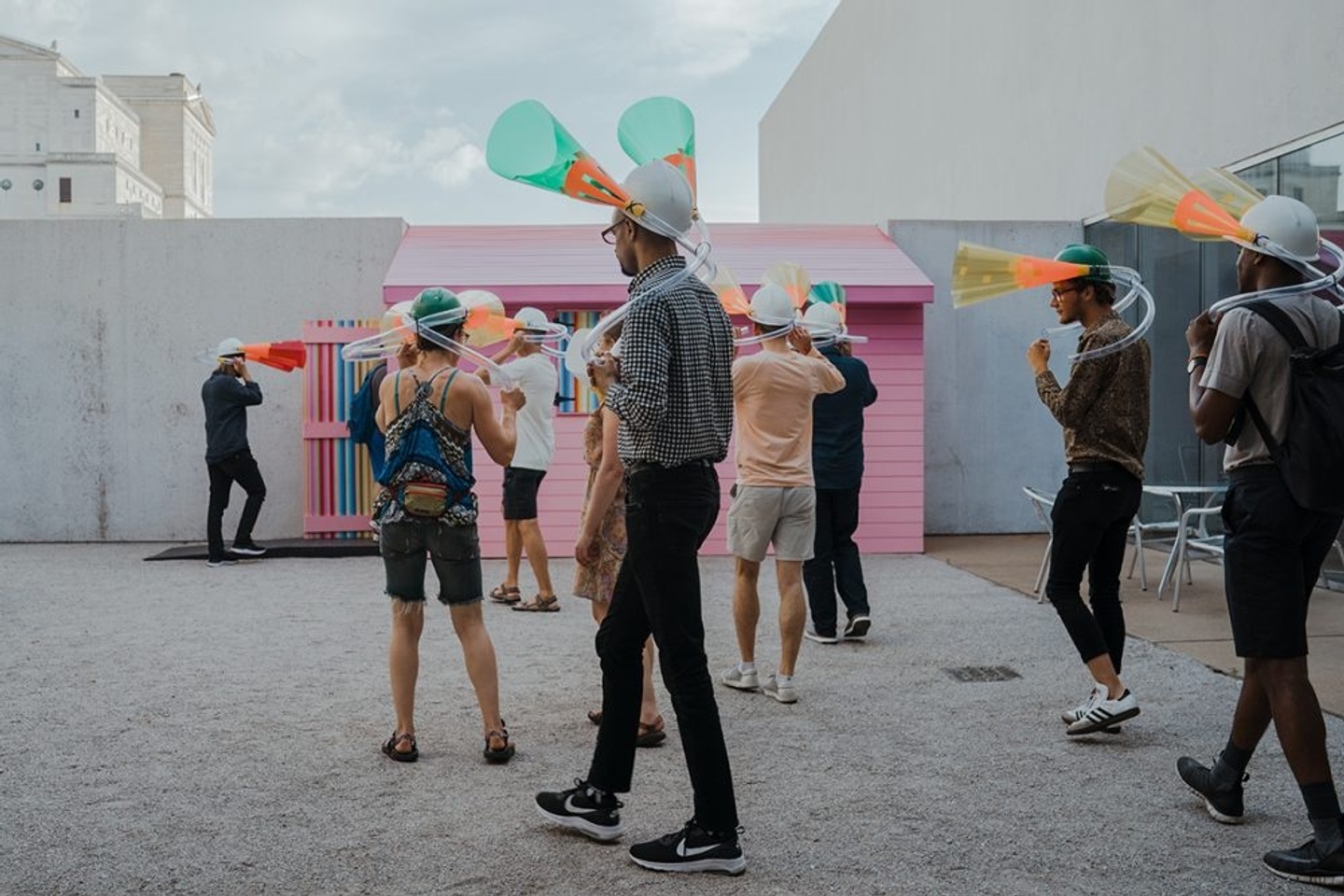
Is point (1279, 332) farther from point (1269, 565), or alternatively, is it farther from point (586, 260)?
point (586, 260)

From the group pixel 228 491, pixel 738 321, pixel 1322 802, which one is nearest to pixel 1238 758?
pixel 1322 802

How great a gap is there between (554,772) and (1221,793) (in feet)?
7.23

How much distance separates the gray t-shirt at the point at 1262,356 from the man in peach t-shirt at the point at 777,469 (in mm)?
2210

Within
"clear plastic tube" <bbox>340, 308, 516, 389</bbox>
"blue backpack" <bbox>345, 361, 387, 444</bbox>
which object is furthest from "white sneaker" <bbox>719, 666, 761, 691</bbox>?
"blue backpack" <bbox>345, 361, 387, 444</bbox>

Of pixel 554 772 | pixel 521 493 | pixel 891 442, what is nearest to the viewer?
pixel 554 772

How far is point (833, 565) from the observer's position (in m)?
7.27

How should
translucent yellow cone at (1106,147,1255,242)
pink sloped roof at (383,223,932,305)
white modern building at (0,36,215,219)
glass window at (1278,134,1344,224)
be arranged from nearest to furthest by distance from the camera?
translucent yellow cone at (1106,147,1255,242), glass window at (1278,134,1344,224), pink sloped roof at (383,223,932,305), white modern building at (0,36,215,219)

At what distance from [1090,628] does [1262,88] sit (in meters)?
6.07

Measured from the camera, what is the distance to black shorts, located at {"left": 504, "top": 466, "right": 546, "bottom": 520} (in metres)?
8.22

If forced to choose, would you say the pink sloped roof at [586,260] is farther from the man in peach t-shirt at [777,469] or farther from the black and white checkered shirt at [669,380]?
the black and white checkered shirt at [669,380]

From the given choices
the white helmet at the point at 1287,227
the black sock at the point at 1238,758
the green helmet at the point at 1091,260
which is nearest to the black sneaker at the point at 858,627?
the green helmet at the point at 1091,260

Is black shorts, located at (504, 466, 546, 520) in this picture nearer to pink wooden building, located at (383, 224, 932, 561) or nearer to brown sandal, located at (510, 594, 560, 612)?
brown sandal, located at (510, 594, 560, 612)

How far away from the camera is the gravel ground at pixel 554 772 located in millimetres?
3584

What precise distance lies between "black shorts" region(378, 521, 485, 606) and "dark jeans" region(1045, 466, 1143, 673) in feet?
7.10
